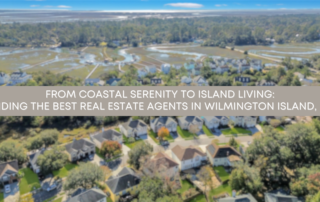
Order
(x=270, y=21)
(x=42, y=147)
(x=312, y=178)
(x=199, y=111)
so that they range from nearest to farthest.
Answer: (x=199, y=111)
(x=312, y=178)
(x=42, y=147)
(x=270, y=21)

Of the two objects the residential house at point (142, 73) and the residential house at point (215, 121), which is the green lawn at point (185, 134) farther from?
the residential house at point (142, 73)

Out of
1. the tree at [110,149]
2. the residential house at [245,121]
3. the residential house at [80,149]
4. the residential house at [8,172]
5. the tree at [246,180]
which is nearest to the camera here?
the tree at [246,180]

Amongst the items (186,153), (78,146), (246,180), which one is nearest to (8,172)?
(78,146)

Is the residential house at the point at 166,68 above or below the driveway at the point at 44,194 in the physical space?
above

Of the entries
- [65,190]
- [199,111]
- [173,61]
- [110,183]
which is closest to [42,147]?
[65,190]

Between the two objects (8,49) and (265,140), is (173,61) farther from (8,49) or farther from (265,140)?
(8,49)

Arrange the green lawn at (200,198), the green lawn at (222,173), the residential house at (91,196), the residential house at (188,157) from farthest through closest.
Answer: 1. the residential house at (188,157)
2. the green lawn at (222,173)
3. the green lawn at (200,198)
4. the residential house at (91,196)

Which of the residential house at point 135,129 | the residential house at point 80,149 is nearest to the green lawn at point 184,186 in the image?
the residential house at point 135,129
